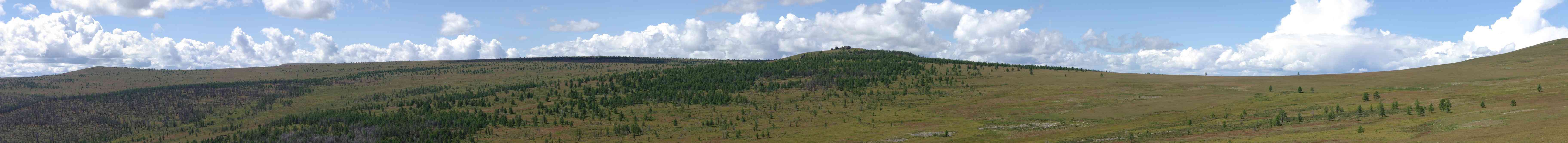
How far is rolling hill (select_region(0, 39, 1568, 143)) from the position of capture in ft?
136

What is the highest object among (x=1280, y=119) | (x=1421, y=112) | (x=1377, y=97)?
(x=1377, y=97)

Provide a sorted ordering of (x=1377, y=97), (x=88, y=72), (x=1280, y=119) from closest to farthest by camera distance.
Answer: (x=1280, y=119) → (x=1377, y=97) → (x=88, y=72)

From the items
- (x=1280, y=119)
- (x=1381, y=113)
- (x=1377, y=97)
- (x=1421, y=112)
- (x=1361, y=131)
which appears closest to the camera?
(x=1361, y=131)

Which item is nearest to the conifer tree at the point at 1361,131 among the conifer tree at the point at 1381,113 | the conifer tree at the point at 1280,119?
the conifer tree at the point at 1280,119

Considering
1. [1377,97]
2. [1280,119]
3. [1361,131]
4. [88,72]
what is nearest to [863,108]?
[1280,119]

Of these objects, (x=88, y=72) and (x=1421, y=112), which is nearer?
(x=1421, y=112)

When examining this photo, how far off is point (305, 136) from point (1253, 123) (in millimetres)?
71165

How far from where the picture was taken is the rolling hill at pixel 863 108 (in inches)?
1629

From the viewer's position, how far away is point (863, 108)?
7556cm

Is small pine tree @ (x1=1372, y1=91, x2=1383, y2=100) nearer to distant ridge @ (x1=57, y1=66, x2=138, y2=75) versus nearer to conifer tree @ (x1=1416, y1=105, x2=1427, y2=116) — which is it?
conifer tree @ (x1=1416, y1=105, x2=1427, y2=116)

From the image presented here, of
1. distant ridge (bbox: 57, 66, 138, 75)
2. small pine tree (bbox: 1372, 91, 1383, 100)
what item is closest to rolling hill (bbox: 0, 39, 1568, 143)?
small pine tree (bbox: 1372, 91, 1383, 100)

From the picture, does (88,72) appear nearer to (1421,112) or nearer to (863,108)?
(863,108)

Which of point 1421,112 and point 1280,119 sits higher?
point 1421,112

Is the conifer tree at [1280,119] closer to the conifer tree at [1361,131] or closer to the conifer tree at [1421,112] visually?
the conifer tree at [1421,112]
